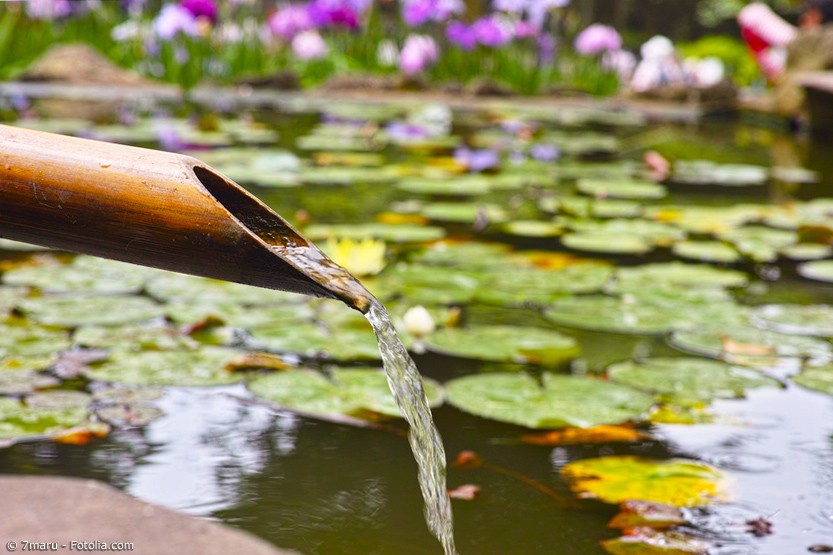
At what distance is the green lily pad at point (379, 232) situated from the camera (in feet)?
7.72

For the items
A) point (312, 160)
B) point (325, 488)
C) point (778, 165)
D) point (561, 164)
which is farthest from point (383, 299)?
point (778, 165)

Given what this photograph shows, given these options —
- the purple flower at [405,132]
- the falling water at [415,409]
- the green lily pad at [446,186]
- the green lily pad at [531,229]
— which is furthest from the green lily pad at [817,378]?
→ the purple flower at [405,132]

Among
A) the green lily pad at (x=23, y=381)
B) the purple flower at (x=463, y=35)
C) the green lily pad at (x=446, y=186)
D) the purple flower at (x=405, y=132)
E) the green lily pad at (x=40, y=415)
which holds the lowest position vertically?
the green lily pad at (x=40, y=415)

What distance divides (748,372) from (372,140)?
8.87 ft

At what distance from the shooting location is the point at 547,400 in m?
1.40

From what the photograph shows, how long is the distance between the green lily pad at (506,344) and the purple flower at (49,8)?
532cm

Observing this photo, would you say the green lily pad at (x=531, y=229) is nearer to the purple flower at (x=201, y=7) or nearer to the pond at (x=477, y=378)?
the pond at (x=477, y=378)

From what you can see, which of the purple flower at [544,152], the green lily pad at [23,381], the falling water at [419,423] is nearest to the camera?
the falling water at [419,423]

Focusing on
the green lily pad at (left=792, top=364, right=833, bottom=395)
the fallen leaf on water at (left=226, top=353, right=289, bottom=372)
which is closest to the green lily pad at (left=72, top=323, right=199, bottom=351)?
the fallen leaf on water at (left=226, top=353, right=289, bottom=372)

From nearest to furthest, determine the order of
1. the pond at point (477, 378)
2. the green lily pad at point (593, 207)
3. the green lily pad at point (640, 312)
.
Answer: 1. the pond at point (477, 378)
2. the green lily pad at point (640, 312)
3. the green lily pad at point (593, 207)

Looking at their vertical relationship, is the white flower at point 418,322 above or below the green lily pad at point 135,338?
above

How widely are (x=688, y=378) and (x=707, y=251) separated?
3.10 feet

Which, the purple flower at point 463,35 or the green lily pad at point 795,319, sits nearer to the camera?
the green lily pad at point 795,319

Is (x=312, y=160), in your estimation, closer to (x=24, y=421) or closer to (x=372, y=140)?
(x=372, y=140)
